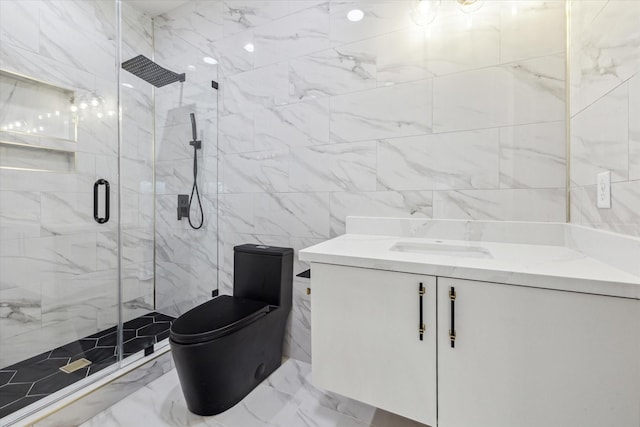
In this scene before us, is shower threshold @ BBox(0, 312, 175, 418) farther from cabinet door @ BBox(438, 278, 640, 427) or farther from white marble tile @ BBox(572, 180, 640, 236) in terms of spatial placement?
white marble tile @ BBox(572, 180, 640, 236)

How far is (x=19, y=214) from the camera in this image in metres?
1.78

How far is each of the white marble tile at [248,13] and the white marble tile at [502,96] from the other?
46.4 inches

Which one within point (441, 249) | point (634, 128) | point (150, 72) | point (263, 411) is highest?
point (150, 72)

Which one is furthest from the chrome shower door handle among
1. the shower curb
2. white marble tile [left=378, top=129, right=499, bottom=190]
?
white marble tile [left=378, top=129, right=499, bottom=190]

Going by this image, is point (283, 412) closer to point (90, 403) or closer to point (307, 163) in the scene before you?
point (90, 403)

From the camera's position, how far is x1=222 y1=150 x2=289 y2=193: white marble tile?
1893mm

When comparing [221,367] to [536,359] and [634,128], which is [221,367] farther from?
[634,128]

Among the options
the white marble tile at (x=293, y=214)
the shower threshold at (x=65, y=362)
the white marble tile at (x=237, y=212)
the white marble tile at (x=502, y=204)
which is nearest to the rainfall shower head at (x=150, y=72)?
the white marble tile at (x=237, y=212)

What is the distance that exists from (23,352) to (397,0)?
3006 mm

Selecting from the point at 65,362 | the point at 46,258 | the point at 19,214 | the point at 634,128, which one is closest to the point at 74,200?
the point at 19,214

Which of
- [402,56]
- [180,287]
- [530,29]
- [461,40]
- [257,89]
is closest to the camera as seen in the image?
[530,29]

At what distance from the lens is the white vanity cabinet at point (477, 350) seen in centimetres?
76

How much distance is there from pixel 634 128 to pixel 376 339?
102 cm

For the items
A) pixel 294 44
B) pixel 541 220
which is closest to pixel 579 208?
pixel 541 220
